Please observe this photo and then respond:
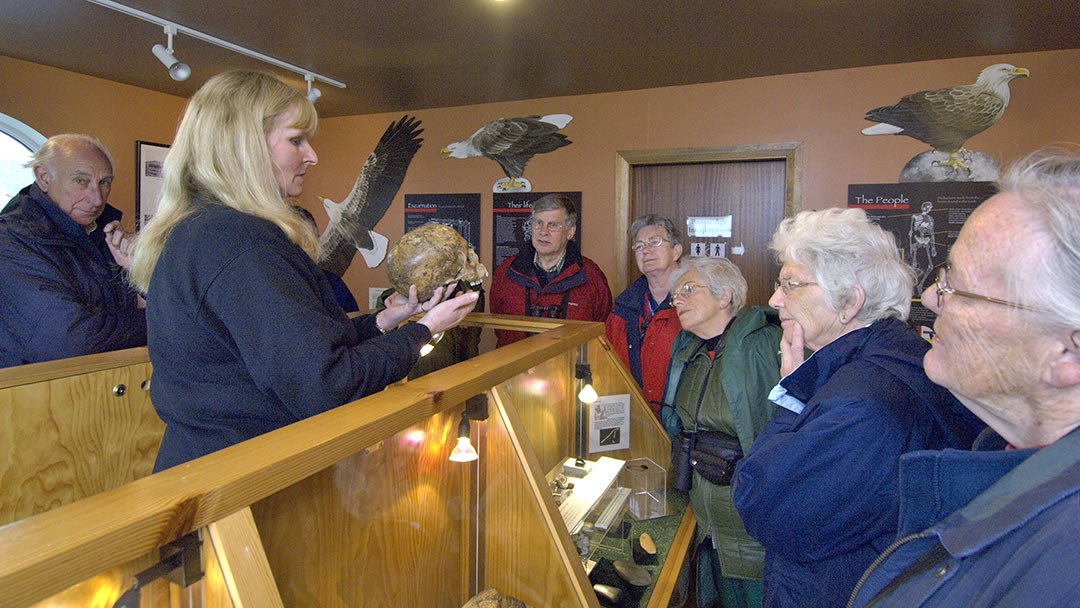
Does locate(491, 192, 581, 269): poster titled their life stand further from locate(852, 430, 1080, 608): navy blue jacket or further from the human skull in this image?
locate(852, 430, 1080, 608): navy blue jacket

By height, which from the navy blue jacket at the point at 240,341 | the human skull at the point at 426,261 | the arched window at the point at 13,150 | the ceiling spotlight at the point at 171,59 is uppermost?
the ceiling spotlight at the point at 171,59

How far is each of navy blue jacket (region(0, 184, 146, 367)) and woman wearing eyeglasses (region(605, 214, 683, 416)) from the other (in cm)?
238

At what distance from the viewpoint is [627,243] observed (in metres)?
5.11

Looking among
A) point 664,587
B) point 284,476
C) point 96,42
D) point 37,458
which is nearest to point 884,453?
point 664,587

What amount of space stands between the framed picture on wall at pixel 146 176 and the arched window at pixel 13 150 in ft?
2.50

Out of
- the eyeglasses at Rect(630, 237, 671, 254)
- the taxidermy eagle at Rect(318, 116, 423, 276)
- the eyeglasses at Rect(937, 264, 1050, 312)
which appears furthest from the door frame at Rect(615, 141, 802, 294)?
the eyeglasses at Rect(937, 264, 1050, 312)

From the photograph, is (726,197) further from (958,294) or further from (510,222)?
(958,294)

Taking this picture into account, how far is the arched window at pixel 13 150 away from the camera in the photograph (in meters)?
4.44

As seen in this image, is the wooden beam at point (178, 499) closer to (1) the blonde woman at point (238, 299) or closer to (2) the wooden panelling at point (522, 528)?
(1) the blonde woman at point (238, 299)

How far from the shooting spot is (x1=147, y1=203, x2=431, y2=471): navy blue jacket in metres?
1.07

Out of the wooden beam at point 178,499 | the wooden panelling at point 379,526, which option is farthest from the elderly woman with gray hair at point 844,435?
the wooden beam at point 178,499

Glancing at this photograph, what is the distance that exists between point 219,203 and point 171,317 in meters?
0.25

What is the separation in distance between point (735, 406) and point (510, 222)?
370 cm

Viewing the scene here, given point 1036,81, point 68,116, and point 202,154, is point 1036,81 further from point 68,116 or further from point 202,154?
point 68,116
